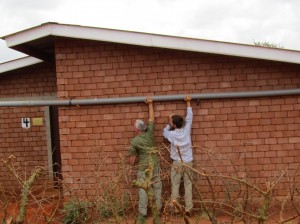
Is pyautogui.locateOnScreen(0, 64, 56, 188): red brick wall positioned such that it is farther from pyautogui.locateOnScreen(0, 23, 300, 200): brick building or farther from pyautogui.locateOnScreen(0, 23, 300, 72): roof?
pyautogui.locateOnScreen(0, 23, 300, 72): roof

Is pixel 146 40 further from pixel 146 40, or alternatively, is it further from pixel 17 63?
pixel 17 63

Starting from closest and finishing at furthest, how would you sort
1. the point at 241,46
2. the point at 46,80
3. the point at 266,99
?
the point at 241,46, the point at 266,99, the point at 46,80

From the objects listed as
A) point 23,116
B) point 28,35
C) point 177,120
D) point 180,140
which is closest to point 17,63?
point 23,116

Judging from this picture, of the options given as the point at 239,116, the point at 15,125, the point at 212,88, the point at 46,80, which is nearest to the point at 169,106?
the point at 212,88

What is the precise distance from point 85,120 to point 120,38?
152 centimetres

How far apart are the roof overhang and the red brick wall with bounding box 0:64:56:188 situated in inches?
86.0

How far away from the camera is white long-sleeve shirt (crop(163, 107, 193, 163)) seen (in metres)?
6.01

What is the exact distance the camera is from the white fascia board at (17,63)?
314 inches

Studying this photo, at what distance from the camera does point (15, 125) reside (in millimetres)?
8633

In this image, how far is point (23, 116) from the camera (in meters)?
8.67

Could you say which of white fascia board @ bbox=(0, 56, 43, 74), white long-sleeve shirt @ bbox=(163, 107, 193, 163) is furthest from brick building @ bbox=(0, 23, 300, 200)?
white fascia board @ bbox=(0, 56, 43, 74)

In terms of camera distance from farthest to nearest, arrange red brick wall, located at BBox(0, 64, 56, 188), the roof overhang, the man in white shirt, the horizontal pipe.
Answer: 1. red brick wall, located at BBox(0, 64, 56, 188)
2. the horizontal pipe
3. the man in white shirt
4. the roof overhang

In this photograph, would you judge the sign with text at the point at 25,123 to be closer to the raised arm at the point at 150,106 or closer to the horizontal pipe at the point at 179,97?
the horizontal pipe at the point at 179,97

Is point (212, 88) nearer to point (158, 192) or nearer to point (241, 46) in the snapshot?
point (241, 46)
